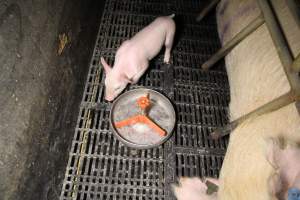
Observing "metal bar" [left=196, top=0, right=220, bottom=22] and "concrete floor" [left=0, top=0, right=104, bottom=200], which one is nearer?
"concrete floor" [left=0, top=0, right=104, bottom=200]

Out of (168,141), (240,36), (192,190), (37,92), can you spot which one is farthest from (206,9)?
(37,92)

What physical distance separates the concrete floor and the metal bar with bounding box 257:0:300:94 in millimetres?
1385

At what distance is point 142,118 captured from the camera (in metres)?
2.27

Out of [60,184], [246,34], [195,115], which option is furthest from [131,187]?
[246,34]

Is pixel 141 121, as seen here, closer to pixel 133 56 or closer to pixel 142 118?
pixel 142 118

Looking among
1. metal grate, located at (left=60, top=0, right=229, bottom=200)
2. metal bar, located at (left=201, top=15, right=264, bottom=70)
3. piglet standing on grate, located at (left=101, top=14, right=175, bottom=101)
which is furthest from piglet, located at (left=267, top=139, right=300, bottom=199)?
piglet standing on grate, located at (left=101, top=14, right=175, bottom=101)

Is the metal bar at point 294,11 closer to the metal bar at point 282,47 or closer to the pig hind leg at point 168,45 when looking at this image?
the metal bar at point 282,47

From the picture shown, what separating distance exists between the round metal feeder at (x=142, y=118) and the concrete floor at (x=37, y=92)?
0.36 metres

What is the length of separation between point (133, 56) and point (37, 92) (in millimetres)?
839

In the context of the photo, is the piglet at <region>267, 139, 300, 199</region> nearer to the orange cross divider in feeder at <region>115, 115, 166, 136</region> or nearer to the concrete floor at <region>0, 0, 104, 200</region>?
the orange cross divider in feeder at <region>115, 115, 166, 136</region>

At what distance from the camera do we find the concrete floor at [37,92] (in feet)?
4.66

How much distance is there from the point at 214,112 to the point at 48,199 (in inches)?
58.7

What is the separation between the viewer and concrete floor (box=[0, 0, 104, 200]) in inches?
55.9

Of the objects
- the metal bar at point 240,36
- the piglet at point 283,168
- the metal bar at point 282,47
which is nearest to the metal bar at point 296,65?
the metal bar at point 282,47
